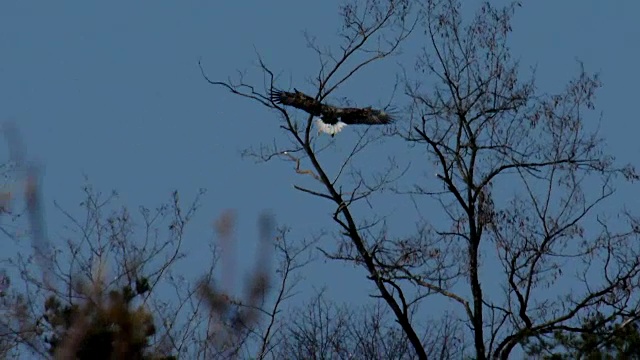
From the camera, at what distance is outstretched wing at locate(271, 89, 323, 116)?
1483 centimetres

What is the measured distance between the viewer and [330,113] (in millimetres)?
14938

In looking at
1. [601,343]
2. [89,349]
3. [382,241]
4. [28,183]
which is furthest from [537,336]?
[28,183]

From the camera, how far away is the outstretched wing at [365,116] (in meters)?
15.0

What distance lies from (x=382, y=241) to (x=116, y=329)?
860cm

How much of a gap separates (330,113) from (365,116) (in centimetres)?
47

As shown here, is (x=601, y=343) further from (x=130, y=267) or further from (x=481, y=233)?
(x=130, y=267)

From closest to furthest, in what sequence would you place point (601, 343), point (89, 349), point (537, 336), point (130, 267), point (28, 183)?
point (28, 183) < point (89, 349) < point (130, 267) < point (601, 343) < point (537, 336)

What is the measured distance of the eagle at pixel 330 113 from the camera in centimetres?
1486

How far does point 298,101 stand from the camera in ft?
48.9

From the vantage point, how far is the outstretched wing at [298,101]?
14.8m

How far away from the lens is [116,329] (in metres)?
6.65

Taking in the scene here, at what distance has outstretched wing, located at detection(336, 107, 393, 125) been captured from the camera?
49.4ft

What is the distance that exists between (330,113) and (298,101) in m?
0.38

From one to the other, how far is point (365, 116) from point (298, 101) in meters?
0.83
